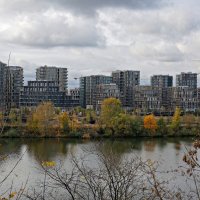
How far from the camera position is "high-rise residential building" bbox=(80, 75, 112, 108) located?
46938 mm

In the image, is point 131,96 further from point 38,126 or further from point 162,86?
point 38,126

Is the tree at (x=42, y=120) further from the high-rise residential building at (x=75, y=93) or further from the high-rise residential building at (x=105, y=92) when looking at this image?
the high-rise residential building at (x=105, y=92)

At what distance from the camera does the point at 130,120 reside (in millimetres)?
24875

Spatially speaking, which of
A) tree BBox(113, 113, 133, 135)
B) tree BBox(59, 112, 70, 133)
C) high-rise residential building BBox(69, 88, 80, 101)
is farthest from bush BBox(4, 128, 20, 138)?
high-rise residential building BBox(69, 88, 80, 101)

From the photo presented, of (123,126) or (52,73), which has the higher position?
(52,73)

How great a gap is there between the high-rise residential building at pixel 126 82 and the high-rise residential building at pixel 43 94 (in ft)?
25.6

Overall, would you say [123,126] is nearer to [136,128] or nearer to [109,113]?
[136,128]

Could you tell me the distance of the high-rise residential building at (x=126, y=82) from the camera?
154 feet

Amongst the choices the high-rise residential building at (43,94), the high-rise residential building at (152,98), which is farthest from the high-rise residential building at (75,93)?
the high-rise residential building at (152,98)

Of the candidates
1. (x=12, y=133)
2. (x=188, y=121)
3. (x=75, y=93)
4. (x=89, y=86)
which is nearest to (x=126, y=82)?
(x=89, y=86)

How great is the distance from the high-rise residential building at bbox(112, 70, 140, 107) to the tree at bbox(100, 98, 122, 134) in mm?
19633

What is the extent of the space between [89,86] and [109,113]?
2219 centimetres

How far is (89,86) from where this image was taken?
48031 mm

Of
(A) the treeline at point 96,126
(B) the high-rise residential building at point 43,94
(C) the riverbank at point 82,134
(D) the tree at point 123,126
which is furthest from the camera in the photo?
(B) the high-rise residential building at point 43,94
